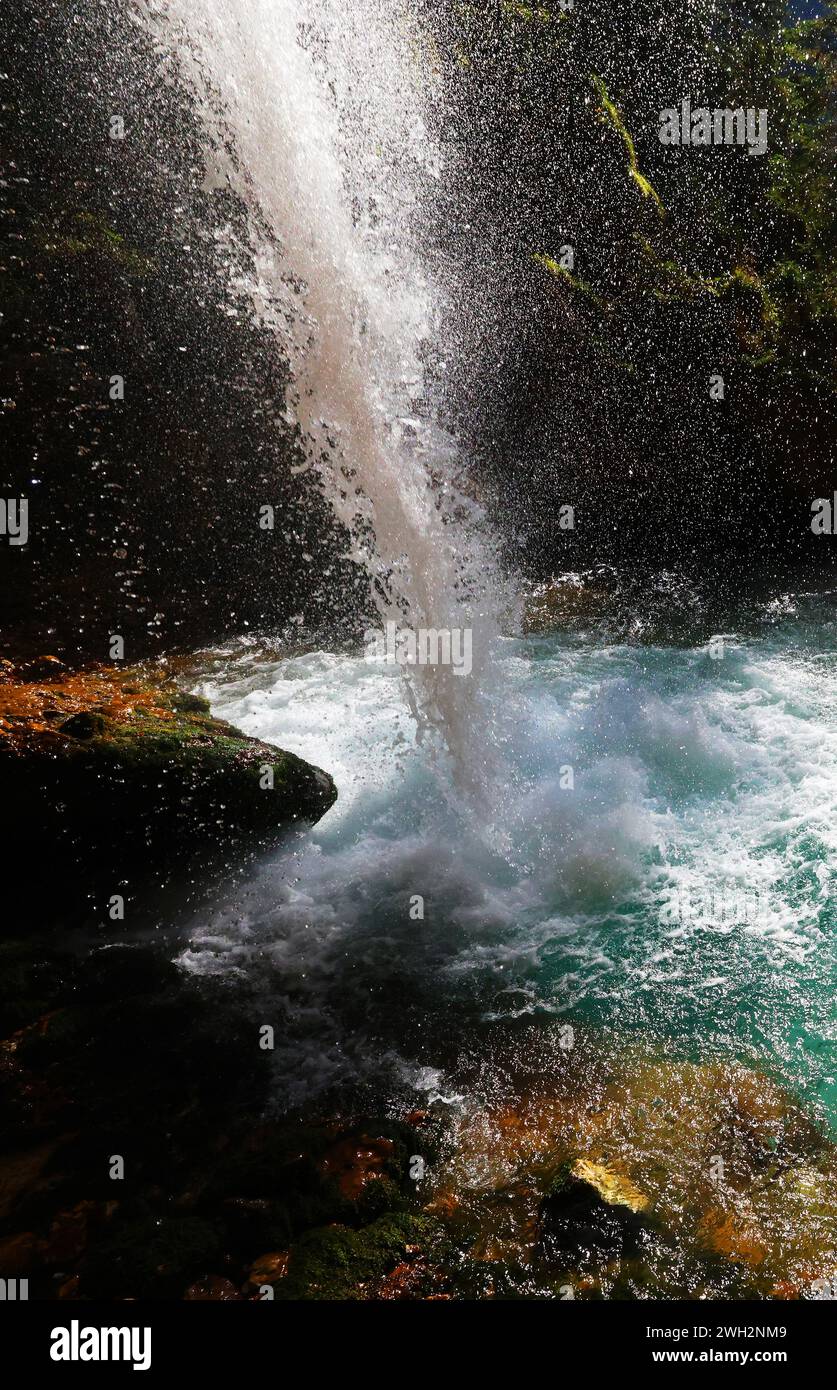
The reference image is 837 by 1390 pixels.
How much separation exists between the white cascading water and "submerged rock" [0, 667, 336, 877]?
1.77 meters

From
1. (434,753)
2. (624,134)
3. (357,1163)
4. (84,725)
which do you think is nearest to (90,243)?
(624,134)

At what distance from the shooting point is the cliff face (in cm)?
889

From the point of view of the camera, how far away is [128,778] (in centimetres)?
485

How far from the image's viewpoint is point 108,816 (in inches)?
190

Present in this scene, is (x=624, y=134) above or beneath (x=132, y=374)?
above

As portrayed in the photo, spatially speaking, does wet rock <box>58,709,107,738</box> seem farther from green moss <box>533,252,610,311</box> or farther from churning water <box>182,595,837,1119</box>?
green moss <box>533,252,610,311</box>

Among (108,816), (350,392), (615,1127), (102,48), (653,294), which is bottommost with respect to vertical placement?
(615,1127)

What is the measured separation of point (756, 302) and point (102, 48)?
1022cm

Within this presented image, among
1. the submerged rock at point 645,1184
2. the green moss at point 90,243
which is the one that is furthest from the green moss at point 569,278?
the submerged rock at point 645,1184

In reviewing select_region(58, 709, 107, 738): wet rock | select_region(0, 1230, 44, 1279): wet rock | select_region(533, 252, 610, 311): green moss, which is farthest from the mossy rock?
select_region(533, 252, 610, 311): green moss

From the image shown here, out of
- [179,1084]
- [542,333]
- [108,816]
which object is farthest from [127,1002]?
[542,333]

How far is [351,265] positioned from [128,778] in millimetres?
5682

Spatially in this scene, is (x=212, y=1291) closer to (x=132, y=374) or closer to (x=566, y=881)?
(x=566, y=881)

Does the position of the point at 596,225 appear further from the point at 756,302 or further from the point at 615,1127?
the point at 615,1127
